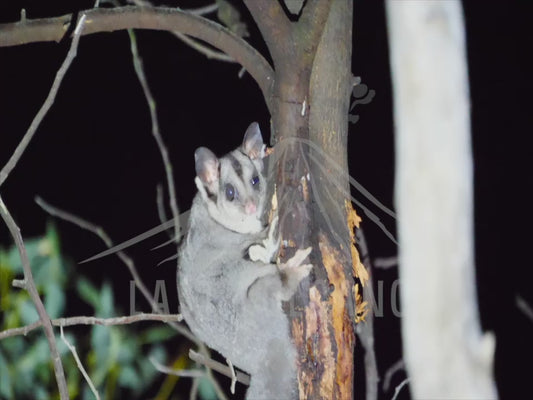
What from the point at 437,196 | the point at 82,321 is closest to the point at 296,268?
the point at 82,321

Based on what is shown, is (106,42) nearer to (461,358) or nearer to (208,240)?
(208,240)

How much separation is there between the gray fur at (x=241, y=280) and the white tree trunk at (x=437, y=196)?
124cm

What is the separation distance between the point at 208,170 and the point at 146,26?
0.84 m

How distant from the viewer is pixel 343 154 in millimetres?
2631

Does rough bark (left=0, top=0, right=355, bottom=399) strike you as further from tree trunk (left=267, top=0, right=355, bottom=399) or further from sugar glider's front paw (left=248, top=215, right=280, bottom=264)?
sugar glider's front paw (left=248, top=215, right=280, bottom=264)

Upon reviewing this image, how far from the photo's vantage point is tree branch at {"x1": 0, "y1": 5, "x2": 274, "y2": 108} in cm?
260

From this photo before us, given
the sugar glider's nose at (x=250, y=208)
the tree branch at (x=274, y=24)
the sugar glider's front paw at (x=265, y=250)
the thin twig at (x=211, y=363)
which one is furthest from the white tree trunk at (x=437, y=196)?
the sugar glider's nose at (x=250, y=208)

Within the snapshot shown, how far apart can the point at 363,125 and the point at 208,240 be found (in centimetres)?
413

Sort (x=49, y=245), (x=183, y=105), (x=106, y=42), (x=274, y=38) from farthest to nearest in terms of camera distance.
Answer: (x=183, y=105)
(x=106, y=42)
(x=49, y=245)
(x=274, y=38)

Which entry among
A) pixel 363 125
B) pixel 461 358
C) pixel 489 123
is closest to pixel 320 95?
pixel 461 358

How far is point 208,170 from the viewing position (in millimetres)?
3299

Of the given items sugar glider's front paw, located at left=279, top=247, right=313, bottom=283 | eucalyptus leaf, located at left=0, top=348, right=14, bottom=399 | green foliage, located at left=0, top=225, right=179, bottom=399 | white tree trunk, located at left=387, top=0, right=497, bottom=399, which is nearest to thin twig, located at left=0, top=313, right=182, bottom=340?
sugar glider's front paw, located at left=279, top=247, right=313, bottom=283

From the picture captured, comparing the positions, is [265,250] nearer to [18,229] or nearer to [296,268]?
[296,268]

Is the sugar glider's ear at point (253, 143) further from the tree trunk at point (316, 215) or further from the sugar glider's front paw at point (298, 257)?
the sugar glider's front paw at point (298, 257)
